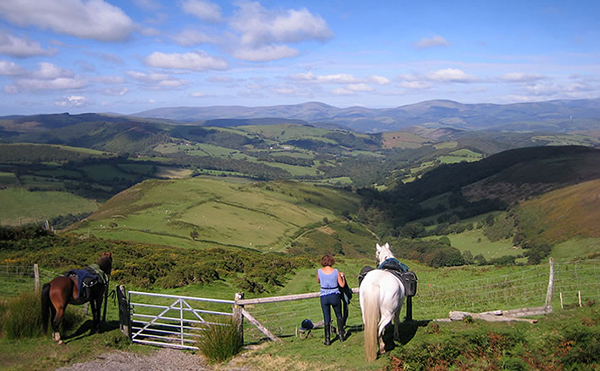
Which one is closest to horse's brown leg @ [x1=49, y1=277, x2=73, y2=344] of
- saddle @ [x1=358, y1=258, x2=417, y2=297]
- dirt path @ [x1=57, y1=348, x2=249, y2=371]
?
dirt path @ [x1=57, y1=348, x2=249, y2=371]

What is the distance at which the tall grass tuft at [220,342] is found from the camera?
38.4 ft

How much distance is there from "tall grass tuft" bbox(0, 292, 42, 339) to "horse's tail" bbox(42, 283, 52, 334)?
1.45 ft

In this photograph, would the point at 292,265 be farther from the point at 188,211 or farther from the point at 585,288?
the point at 188,211

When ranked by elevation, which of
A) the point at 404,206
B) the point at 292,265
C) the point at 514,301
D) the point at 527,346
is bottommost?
the point at 404,206

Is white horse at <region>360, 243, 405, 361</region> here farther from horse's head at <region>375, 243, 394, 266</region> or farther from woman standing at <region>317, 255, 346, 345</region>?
horse's head at <region>375, 243, 394, 266</region>

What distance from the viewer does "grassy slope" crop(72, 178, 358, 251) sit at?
252ft

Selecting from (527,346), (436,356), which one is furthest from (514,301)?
(436,356)

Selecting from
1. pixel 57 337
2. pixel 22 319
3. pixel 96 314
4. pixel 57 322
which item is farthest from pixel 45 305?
pixel 96 314

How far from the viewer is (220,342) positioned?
1180 cm

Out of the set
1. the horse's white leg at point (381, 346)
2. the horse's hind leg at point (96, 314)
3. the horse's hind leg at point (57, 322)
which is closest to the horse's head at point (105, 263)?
the horse's hind leg at point (96, 314)

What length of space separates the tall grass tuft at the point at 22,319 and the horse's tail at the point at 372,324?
1013cm

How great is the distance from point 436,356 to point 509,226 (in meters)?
106

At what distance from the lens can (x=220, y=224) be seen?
95000mm

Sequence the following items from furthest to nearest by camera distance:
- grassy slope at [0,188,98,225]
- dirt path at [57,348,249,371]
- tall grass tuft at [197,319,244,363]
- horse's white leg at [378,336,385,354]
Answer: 1. grassy slope at [0,188,98,225]
2. tall grass tuft at [197,319,244,363]
3. dirt path at [57,348,249,371]
4. horse's white leg at [378,336,385,354]
